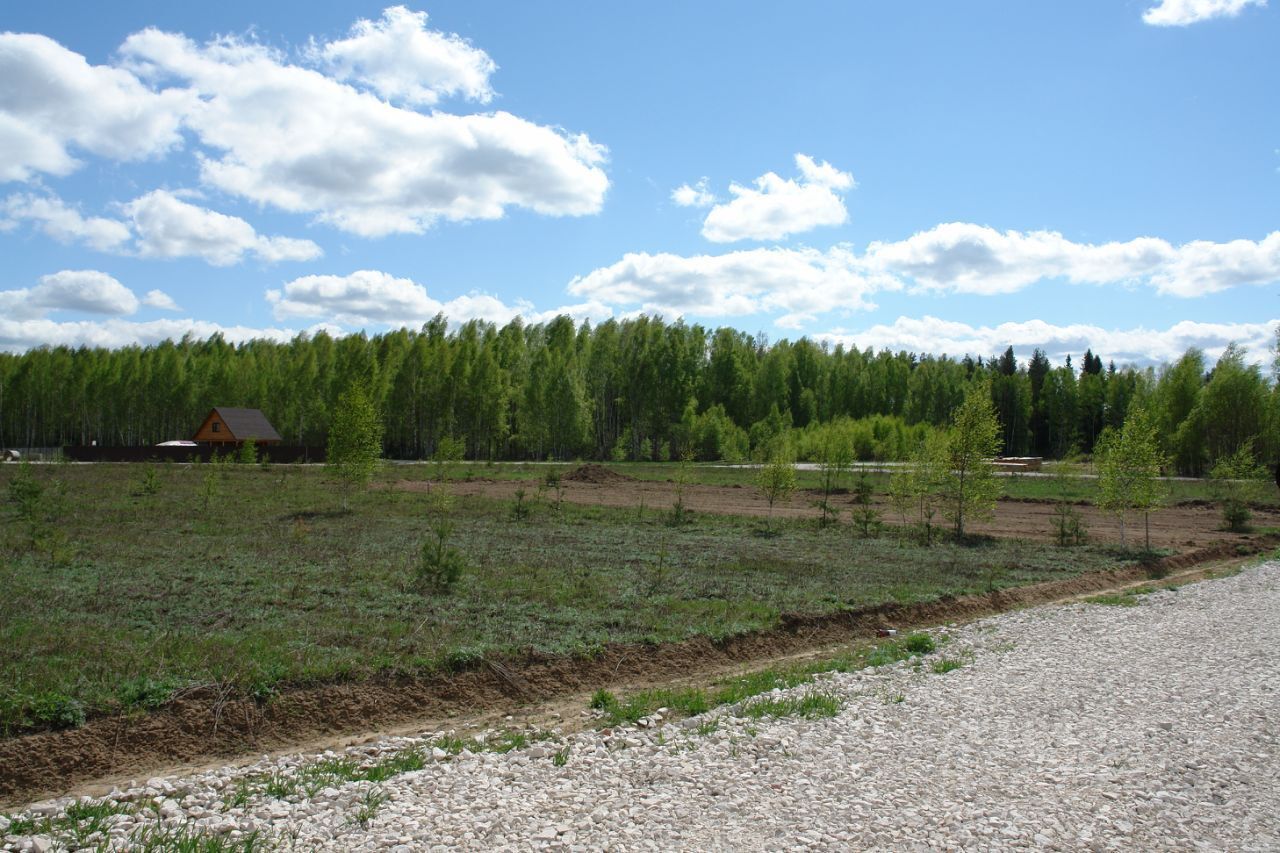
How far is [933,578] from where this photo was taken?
19594 mm

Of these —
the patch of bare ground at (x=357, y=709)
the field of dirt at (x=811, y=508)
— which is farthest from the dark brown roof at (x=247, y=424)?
the patch of bare ground at (x=357, y=709)

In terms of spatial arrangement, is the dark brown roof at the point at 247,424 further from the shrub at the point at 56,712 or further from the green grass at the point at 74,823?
the green grass at the point at 74,823

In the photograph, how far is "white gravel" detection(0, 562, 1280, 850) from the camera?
6477 millimetres

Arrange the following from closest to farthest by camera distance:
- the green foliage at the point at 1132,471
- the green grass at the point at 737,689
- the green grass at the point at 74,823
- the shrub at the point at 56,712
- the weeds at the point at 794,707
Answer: the green grass at the point at 74,823, the shrub at the point at 56,712, the weeds at the point at 794,707, the green grass at the point at 737,689, the green foliage at the point at 1132,471

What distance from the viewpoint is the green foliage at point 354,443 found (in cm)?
3509

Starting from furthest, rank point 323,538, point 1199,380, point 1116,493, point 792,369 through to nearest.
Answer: point 792,369, point 1199,380, point 1116,493, point 323,538

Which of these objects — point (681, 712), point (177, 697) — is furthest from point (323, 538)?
point (681, 712)

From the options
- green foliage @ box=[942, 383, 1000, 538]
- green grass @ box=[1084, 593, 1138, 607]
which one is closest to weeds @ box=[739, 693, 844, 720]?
green grass @ box=[1084, 593, 1138, 607]

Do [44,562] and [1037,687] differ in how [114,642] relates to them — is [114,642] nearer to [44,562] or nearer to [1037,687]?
[44,562]

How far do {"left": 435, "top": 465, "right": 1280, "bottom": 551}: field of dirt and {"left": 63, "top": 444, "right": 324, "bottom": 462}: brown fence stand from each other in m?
22.3

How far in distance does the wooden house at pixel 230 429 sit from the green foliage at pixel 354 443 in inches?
1355

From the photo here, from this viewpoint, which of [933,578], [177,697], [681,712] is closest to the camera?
[177,697]

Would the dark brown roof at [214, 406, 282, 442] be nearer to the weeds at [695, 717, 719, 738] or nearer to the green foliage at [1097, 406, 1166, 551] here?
the green foliage at [1097, 406, 1166, 551]

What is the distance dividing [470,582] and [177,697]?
7697 millimetres
